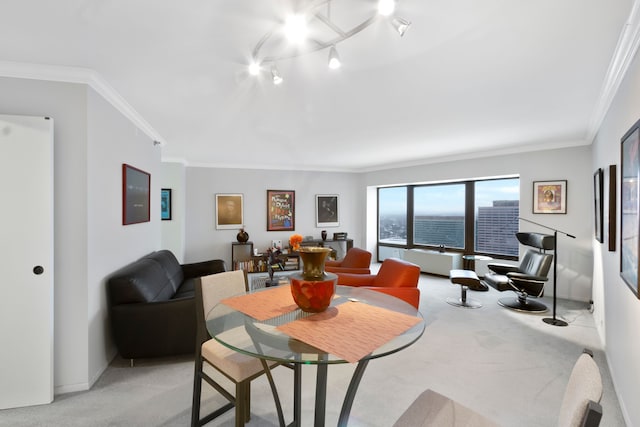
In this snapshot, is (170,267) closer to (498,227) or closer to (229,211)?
(229,211)

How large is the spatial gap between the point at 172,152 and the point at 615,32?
18.5 ft

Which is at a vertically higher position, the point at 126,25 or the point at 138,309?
the point at 126,25

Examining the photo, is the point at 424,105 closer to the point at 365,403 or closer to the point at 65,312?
the point at 365,403

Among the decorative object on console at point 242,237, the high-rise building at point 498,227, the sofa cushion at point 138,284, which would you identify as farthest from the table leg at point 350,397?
the decorative object on console at point 242,237

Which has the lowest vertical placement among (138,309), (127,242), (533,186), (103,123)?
(138,309)

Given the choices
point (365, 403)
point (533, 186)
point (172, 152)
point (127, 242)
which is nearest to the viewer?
point (365, 403)

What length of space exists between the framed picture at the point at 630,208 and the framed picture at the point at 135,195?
4.04 m

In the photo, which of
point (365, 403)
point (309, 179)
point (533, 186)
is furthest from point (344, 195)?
point (365, 403)

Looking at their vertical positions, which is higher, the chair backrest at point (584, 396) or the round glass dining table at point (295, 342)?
the chair backrest at point (584, 396)

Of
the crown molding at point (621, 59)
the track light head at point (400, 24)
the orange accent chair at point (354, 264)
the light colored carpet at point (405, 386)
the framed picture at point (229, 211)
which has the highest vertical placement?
the crown molding at point (621, 59)

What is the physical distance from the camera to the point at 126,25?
1685 millimetres

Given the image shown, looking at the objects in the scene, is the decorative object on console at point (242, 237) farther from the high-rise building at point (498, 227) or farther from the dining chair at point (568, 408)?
the dining chair at point (568, 408)

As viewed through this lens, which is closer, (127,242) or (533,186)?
(127,242)

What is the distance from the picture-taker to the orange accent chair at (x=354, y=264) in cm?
441
